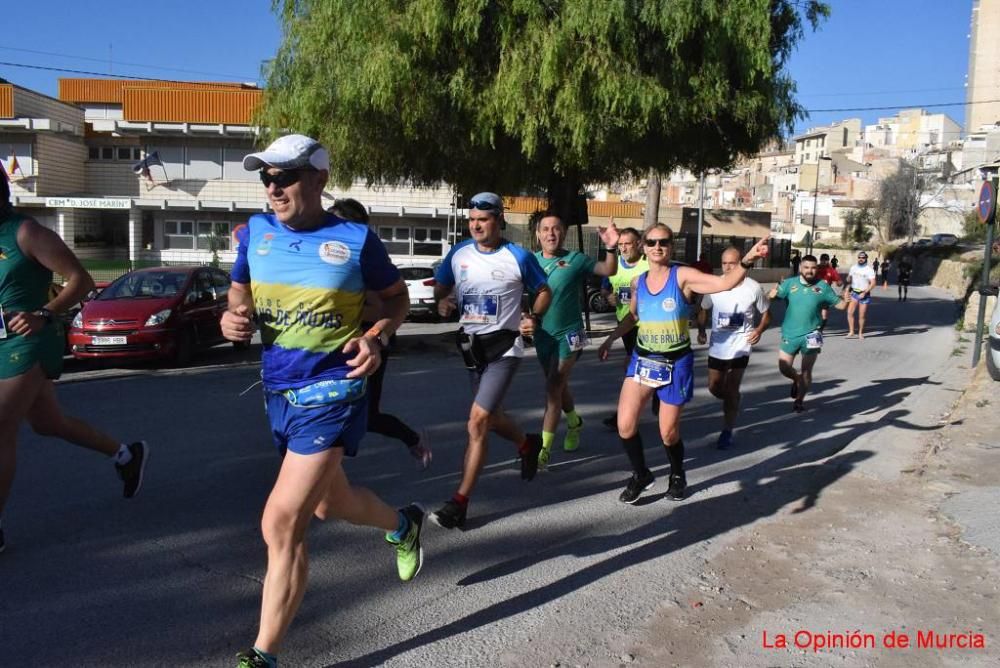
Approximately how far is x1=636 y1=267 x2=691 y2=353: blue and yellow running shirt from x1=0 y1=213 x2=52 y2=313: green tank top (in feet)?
11.4

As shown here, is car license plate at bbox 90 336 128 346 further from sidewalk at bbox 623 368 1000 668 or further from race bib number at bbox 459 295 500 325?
sidewalk at bbox 623 368 1000 668

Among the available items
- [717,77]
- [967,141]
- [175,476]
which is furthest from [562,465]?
[967,141]

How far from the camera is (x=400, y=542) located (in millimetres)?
3992

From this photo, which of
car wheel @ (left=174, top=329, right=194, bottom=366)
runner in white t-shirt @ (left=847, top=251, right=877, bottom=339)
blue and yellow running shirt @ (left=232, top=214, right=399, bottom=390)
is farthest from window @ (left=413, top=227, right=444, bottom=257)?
blue and yellow running shirt @ (left=232, top=214, right=399, bottom=390)

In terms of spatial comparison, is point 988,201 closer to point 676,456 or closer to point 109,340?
point 676,456

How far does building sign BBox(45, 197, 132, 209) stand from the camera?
32875 mm

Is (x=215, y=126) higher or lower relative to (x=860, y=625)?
higher

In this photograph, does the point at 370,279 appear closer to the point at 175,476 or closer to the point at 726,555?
the point at 726,555

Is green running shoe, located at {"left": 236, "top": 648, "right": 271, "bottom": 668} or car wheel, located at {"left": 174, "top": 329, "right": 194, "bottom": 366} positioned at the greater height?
green running shoe, located at {"left": 236, "top": 648, "right": 271, "bottom": 668}

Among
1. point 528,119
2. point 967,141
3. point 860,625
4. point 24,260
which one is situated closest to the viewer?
point 860,625

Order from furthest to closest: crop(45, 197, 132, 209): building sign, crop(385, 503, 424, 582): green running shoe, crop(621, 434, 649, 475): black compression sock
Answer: crop(45, 197, 132, 209): building sign
crop(621, 434, 649, 475): black compression sock
crop(385, 503, 424, 582): green running shoe

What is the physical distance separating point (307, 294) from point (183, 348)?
976 cm

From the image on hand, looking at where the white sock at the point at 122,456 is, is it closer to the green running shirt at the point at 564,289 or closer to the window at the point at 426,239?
the green running shirt at the point at 564,289

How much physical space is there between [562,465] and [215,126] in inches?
1194
